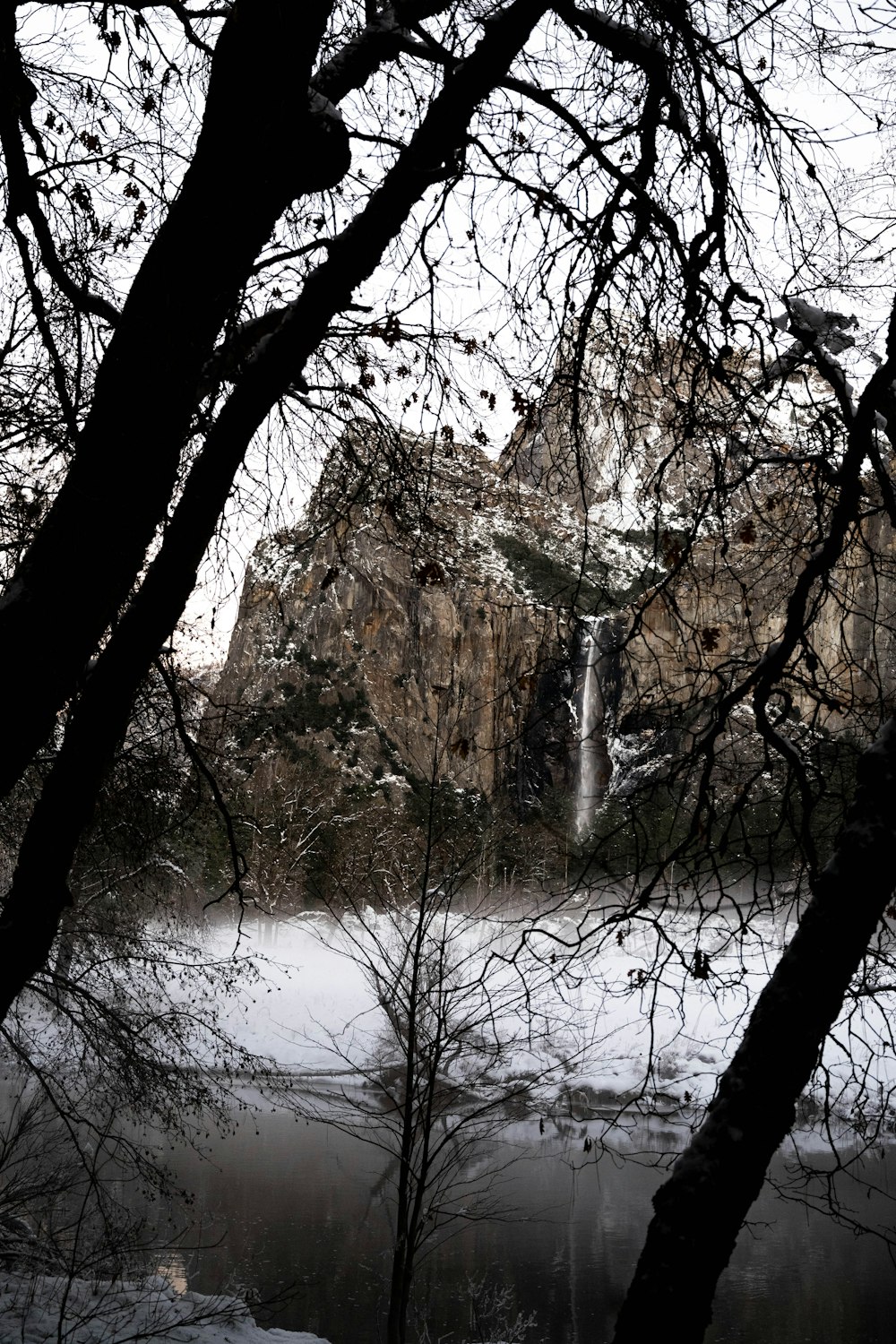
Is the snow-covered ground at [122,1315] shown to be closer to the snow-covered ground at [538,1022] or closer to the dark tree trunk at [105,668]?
the dark tree trunk at [105,668]

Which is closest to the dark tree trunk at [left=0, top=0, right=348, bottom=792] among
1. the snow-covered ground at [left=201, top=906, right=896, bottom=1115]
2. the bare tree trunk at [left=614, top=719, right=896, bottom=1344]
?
the bare tree trunk at [left=614, top=719, right=896, bottom=1344]

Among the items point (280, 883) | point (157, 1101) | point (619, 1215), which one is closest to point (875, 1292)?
point (619, 1215)

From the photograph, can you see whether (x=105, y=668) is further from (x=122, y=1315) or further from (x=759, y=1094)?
(x=122, y=1315)

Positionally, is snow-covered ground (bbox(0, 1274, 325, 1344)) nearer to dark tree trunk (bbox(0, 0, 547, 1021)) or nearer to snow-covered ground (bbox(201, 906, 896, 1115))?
dark tree trunk (bbox(0, 0, 547, 1021))

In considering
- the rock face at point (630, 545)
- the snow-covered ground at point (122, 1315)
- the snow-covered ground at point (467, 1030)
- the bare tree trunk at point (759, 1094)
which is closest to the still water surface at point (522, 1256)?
the snow-covered ground at point (467, 1030)

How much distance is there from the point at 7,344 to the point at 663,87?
290cm

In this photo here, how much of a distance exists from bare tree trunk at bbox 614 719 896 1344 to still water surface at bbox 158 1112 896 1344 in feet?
26.5

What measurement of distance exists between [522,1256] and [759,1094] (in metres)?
13.4

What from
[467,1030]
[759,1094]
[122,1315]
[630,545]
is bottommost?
[122,1315]

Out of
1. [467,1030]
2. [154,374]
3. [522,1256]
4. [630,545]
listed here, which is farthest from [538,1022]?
[154,374]

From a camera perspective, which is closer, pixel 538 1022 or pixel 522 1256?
pixel 522 1256

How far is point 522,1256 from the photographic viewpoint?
549 inches

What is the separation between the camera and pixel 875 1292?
13.0m

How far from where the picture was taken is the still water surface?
11.9m
